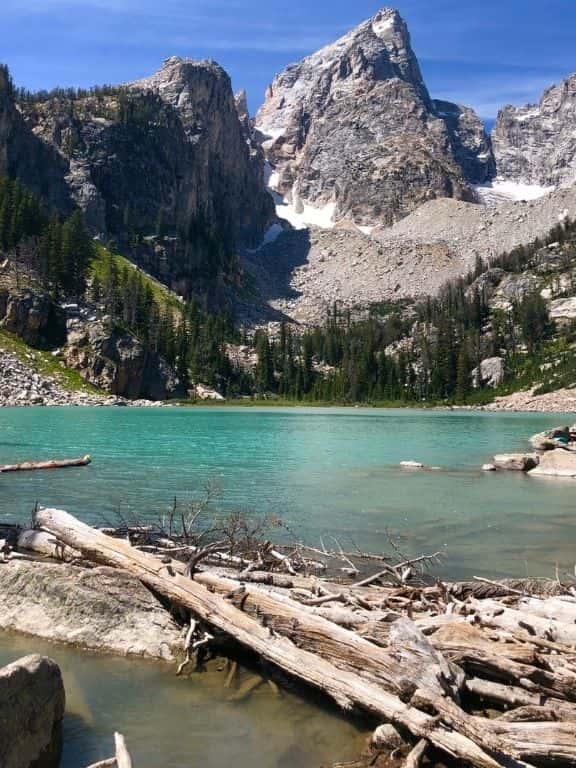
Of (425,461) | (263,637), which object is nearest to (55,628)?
(263,637)

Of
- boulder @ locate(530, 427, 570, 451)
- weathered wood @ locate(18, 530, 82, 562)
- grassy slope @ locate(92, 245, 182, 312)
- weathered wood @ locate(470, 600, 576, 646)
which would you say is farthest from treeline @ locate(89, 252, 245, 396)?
weathered wood @ locate(470, 600, 576, 646)

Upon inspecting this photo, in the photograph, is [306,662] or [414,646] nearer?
[414,646]

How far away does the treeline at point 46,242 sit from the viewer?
421ft

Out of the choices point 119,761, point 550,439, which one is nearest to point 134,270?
point 550,439

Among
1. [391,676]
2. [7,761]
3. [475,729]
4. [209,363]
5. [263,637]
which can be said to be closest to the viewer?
[7,761]

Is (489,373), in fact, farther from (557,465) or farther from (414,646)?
(414,646)

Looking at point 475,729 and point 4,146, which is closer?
point 475,729

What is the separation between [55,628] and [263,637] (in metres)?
3.82

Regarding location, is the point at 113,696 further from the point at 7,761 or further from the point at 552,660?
the point at 552,660

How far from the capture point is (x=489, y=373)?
156m

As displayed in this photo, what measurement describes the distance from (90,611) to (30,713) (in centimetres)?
379

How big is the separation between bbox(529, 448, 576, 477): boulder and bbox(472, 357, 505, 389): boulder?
119532mm

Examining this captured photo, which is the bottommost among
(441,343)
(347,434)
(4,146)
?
(347,434)

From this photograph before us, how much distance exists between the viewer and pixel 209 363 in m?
156
